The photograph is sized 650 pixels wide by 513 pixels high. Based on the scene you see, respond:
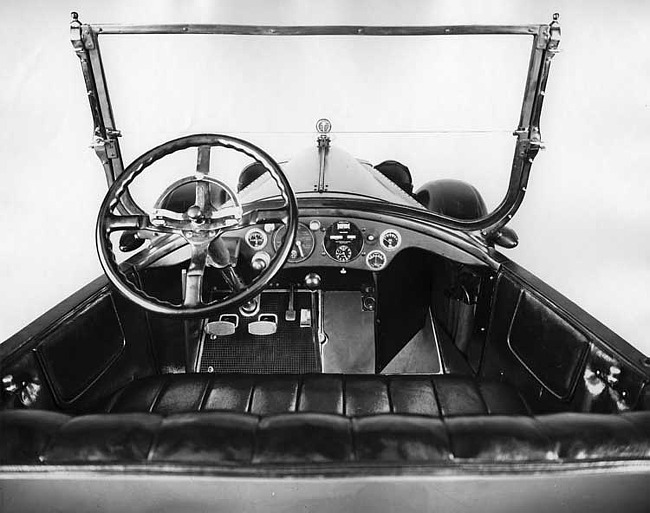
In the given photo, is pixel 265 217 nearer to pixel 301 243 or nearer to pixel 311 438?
pixel 301 243

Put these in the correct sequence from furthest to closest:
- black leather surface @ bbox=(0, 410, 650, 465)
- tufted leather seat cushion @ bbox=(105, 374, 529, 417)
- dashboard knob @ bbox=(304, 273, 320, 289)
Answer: dashboard knob @ bbox=(304, 273, 320, 289), tufted leather seat cushion @ bbox=(105, 374, 529, 417), black leather surface @ bbox=(0, 410, 650, 465)

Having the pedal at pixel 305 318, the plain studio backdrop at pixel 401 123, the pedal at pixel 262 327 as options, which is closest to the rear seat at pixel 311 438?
the pedal at pixel 262 327

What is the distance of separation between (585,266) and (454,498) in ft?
9.06

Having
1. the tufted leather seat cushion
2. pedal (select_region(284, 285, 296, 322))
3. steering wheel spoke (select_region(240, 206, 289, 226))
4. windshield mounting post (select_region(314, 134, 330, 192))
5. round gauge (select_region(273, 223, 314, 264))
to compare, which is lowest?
the tufted leather seat cushion

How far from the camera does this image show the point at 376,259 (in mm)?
2371

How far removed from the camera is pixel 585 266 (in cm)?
350

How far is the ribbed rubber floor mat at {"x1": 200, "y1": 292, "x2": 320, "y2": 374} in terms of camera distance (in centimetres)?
251

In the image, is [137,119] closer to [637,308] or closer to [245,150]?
[245,150]

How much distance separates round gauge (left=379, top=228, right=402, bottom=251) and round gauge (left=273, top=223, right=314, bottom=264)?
0.29 metres

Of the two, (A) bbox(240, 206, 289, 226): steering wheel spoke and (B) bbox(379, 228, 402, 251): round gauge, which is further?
(B) bbox(379, 228, 402, 251): round gauge

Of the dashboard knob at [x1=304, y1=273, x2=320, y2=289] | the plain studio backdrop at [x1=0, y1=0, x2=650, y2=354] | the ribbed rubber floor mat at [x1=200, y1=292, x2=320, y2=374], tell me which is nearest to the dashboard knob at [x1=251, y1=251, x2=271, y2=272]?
the dashboard knob at [x1=304, y1=273, x2=320, y2=289]

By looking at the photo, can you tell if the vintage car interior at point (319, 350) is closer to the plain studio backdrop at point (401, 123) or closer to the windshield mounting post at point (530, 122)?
the windshield mounting post at point (530, 122)

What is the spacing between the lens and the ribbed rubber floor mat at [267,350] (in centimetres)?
251

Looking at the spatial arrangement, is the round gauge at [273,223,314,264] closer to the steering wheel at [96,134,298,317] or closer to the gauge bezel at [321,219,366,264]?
the gauge bezel at [321,219,366,264]
